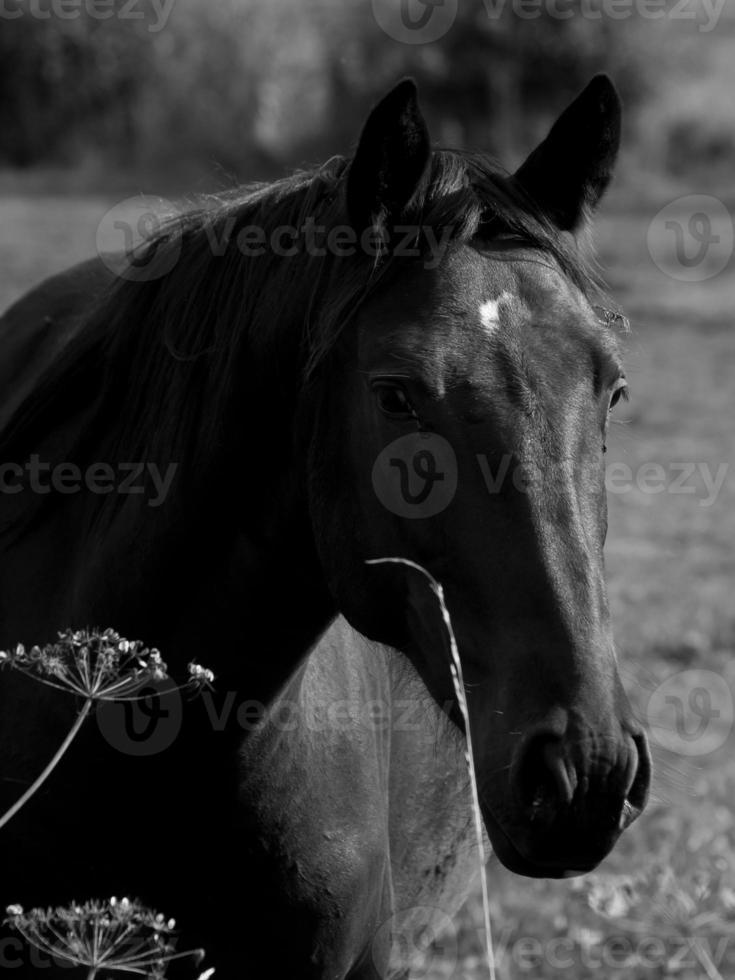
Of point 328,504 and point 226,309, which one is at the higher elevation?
point 226,309

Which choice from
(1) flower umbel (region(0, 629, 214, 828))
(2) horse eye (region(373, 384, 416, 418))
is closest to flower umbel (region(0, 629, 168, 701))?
(1) flower umbel (region(0, 629, 214, 828))

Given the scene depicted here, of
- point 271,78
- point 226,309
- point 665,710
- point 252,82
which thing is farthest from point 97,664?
point 271,78

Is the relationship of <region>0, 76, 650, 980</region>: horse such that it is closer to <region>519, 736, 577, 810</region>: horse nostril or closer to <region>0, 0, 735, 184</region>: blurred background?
<region>519, 736, 577, 810</region>: horse nostril

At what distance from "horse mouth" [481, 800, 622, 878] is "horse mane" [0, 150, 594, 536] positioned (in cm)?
81

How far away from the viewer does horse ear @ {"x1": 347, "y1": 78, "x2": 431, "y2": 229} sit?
2223 mm

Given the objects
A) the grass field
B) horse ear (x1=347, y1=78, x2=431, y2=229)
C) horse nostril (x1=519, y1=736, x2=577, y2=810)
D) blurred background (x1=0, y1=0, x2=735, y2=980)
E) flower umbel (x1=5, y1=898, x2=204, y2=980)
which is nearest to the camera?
horse nostril (x1=519, y1=736, x2=577, y2=810)

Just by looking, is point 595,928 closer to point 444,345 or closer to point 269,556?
point 269,556

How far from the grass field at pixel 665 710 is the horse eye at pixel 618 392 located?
168 mm

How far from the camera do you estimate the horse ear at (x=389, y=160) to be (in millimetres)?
2223

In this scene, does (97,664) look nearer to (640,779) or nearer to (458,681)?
(458,681)

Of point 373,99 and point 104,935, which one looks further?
point 373,99

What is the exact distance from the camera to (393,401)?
2.14 metres

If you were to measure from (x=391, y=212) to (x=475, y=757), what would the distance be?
93cm

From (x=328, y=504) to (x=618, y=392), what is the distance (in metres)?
0.52
